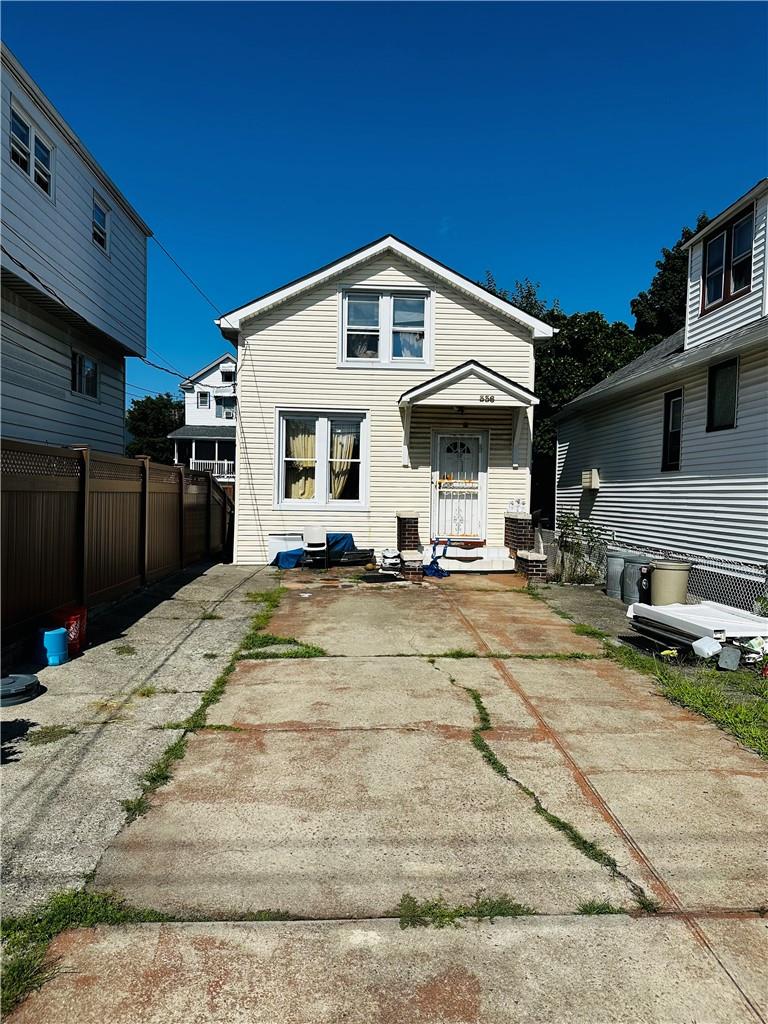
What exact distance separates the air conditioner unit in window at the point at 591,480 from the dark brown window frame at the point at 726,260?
5275 millimetres

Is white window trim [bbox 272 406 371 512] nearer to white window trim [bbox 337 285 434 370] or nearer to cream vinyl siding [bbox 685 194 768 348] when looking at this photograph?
white window trim [bbox 337 285 434 370]

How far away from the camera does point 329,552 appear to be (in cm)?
1266

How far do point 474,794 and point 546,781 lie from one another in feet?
1.68

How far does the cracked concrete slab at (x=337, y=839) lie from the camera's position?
9.06 ft

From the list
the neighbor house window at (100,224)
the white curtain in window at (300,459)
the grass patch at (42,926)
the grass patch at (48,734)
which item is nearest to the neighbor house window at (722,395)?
the white curtain in window at (300,459)

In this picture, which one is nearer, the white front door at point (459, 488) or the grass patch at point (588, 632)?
the grass patch at point (588, 632)

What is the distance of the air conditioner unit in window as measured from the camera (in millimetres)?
16141

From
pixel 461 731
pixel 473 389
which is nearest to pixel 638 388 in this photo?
pixel 473 389

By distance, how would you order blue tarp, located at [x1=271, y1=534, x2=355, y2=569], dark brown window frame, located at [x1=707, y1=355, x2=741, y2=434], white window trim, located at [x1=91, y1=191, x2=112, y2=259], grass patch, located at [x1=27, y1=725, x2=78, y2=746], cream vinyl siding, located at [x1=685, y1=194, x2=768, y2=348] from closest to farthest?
grass patch, located at [x1=27, y1=725, x2=78, y2=746]
cream vinyl siding, located at [x1=685, y1=194, x2=768, y2=348]
dark brown window frame, located at [x1=707, y1=355, x2=741, y2=434]
blue tarp, located at [x1=271, y1=534, x2=355, y2=569]
white window trim, located at [x1=91, y1=191, x2=112, y2=259]

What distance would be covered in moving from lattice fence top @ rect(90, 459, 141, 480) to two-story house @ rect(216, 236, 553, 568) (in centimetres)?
396

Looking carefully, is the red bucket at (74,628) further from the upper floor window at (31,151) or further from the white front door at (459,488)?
the upper floor window at (31,151)

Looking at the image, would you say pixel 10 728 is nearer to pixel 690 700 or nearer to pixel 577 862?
pixel 577 862

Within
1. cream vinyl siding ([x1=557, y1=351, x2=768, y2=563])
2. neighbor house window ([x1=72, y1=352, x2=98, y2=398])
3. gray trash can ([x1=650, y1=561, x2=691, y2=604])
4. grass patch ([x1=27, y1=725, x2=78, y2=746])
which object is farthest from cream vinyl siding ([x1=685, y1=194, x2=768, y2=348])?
neighbor house window ([x1=72, y1=352, x2=98, y2=398])

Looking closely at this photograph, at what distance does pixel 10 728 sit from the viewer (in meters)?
4.50
